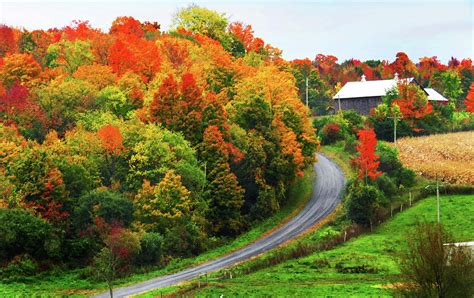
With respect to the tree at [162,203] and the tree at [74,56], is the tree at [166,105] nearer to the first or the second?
the tree at [162,203]

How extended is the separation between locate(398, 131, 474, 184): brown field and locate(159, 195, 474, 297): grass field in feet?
44.0

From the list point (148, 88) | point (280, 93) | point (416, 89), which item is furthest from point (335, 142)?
point (148, 88)

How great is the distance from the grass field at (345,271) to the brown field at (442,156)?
13424mm

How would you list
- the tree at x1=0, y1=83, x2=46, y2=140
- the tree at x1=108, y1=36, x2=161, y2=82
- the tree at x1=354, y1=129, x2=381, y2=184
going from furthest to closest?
1. the tree at x1=108, y1=36, x2=161, y2=82
2. the tree at x1=354, y1=129, x2=381, y2=184
3. the tree at x1=0, y1=83, x2=46, y2=140

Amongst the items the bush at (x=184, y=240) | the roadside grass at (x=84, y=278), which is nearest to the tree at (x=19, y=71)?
the bush at (x=184, y=240)

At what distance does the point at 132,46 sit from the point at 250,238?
3823cm

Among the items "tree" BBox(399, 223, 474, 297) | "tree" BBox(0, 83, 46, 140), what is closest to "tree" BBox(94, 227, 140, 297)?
"tree" BBox(0, 83, 46, 140)

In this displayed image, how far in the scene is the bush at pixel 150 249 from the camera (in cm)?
6838

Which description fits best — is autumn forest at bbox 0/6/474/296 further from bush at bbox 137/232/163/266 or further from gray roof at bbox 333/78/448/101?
gray roof at bbox 333/78/448/101

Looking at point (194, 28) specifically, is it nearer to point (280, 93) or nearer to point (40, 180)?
point (280, 93)

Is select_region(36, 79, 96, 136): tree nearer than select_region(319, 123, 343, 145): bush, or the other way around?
select_region(36, 79, 96, 136): tree

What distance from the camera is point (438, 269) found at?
127 ft

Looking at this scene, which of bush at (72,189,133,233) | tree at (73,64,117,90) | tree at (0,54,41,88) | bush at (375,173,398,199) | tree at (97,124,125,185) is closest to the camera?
bush at (72,189,133,233)

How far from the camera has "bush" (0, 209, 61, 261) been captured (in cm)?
6438
